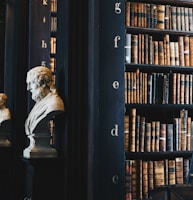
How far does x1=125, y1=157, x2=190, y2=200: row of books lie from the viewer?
347 centimetres

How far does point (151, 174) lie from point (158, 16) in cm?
125

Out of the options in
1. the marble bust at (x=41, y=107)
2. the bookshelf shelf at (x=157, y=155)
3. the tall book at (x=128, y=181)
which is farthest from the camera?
the bookshelf shelf at (x=157, y=155)

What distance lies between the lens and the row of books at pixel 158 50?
3516 millimetres

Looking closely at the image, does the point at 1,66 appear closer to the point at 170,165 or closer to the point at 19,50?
the point at 19,50

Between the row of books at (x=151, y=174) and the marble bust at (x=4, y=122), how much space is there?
108cm

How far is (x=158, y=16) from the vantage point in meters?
3.63

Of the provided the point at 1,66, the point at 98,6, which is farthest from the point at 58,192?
the point at 1,66

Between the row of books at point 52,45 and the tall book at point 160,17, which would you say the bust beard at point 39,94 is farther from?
the tall book at point 160,17

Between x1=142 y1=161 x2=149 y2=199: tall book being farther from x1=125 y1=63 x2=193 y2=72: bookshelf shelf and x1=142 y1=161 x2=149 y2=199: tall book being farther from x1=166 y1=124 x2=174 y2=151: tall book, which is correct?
x1=125 y1=63 x2=193 y2=72: bookshelf shelf

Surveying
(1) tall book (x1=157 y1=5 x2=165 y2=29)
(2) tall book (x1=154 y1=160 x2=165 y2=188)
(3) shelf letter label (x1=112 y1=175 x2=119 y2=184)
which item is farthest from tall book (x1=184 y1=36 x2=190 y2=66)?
(3) shelf letter label (x1=112 y1=175 x2=119 y2=184)

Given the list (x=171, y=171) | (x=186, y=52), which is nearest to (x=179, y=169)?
(x=171, y=171)

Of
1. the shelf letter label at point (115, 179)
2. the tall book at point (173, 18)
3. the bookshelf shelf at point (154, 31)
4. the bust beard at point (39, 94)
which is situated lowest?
the shelf letter label at point (115, 179)

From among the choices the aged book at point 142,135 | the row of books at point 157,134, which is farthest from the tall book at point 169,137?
the aged book at point 142,135

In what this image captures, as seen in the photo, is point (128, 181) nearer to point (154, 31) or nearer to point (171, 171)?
point (171, 171)
